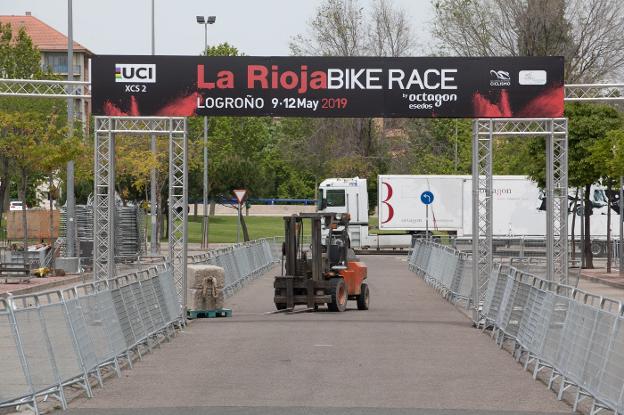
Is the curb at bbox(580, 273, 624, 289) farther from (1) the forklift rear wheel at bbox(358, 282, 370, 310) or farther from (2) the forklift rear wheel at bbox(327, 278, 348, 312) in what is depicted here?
(2) the forklift rear wheel at bbox(327, 278, 348, 312)

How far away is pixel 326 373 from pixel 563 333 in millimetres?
3039

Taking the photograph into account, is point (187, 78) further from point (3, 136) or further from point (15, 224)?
point (15, 224)

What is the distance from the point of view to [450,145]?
85.6 meters

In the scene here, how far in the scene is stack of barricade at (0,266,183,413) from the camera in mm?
12422

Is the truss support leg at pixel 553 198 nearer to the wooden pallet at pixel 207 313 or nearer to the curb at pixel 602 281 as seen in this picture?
the wooden pallet at pixel 207 313

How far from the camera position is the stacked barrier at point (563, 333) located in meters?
12.1

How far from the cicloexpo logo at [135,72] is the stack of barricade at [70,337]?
255 inches

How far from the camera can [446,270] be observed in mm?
33594

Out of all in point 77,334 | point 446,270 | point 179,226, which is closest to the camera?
point 77,334

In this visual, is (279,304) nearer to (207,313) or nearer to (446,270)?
(207,313)

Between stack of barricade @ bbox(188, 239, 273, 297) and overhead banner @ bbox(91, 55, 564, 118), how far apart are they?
18.6ft

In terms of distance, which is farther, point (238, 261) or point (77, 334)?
point (238, 261)

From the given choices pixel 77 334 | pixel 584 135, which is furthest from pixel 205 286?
pixel 584 135

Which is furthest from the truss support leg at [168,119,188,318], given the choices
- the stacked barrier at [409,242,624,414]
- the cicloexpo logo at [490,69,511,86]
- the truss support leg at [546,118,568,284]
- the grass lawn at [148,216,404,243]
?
the grass lawn at [148,216,404,243]
